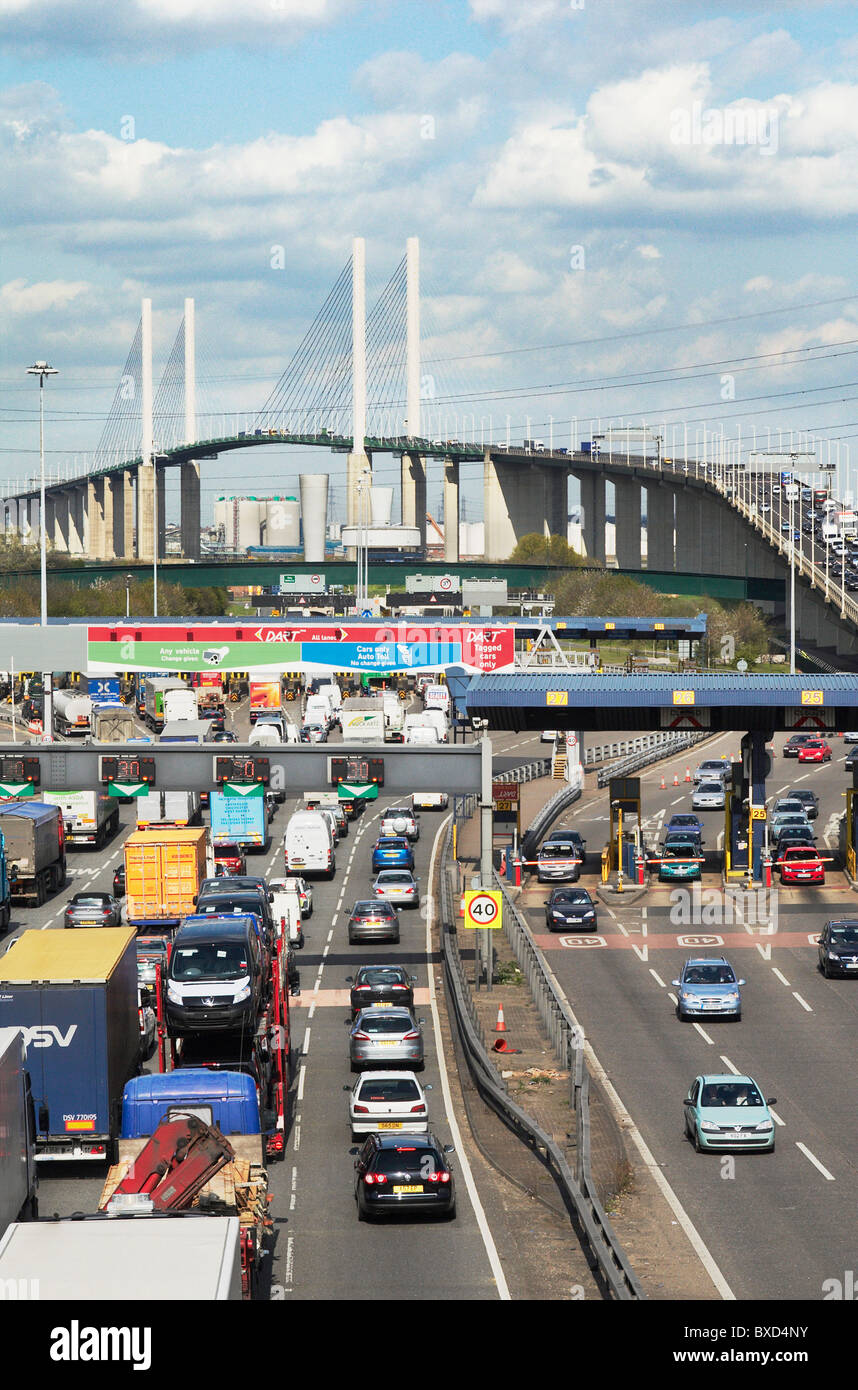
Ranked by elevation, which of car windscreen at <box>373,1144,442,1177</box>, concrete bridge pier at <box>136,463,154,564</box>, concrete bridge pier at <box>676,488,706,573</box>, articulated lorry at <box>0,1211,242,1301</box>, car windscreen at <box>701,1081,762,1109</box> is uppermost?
concrete bridge pier at <box>136,463,154,564</box>

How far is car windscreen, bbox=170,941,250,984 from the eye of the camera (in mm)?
28188

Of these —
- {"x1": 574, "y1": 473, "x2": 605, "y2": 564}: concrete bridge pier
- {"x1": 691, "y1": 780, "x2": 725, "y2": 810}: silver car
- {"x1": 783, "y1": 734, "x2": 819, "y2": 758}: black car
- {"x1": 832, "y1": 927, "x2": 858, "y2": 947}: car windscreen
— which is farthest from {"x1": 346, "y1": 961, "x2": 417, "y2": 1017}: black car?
{"x1": 574, "y1": 473, "x2": 605, "y2": 564}: concrete bridge pier

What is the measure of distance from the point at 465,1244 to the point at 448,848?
1573 inches

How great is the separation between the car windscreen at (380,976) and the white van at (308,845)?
18321 millimetres

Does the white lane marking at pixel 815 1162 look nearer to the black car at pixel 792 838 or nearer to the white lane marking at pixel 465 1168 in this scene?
the white lane marking at pixel 465 1168

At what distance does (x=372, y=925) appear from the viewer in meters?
42.8

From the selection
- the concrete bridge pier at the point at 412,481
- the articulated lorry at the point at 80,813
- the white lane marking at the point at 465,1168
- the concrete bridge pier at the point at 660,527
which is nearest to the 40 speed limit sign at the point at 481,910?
the white lane marking at the point at 465,1168

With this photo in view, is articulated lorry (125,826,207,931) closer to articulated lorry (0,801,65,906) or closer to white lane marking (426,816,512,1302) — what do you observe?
white lane marking (426,816,512,1302)

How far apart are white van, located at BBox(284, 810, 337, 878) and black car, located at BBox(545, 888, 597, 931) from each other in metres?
9.34

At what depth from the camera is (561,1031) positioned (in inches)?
1215

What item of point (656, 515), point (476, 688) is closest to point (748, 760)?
point (476, 688)

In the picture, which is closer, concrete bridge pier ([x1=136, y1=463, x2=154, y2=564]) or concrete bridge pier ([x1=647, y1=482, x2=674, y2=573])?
concrete bridge pier ([x1=647, y1=482, x2=674, y2=573])

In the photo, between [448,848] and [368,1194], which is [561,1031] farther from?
[448,848]

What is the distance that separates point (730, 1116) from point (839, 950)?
1452 cm
